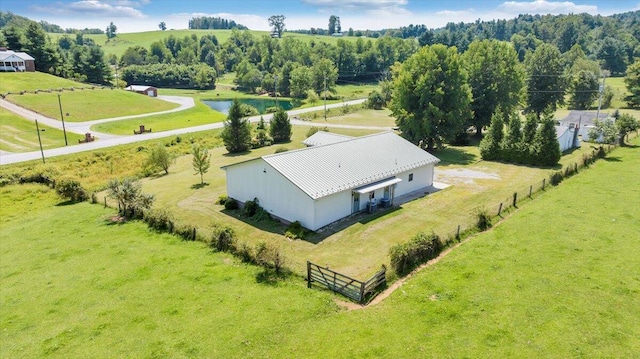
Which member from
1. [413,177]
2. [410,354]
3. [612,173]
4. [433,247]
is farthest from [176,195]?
[612,173]

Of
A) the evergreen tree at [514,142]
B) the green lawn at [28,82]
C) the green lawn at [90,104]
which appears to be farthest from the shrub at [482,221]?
the green lawn at [28,82]

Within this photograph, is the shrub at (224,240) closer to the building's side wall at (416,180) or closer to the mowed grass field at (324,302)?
the mowed grass field at (324,302)

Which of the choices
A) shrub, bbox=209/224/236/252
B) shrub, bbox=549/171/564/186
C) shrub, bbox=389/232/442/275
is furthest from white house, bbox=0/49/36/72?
shrub, bbox=549/171/564/186

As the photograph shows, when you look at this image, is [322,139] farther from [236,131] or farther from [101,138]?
[101,138]

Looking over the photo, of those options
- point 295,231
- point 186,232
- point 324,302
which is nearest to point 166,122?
point 186,232

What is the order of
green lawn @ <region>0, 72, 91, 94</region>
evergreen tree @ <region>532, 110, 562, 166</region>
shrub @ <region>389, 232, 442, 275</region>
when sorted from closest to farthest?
1. shrub @ <region>389, 232, 442, 275</region>
2. evergreen tree @ <region>532, 110, 562, 166</region>
3. green lawn @ <region>0, 72, 91, 94</region>

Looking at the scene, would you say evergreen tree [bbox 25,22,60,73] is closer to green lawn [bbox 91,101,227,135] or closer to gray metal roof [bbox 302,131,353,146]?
green lawn [bbox 91,101,227,135]
